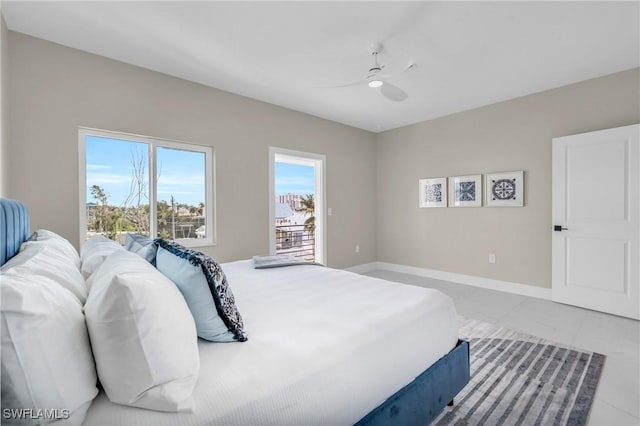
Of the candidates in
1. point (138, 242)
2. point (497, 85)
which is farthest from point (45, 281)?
point (497, 85)

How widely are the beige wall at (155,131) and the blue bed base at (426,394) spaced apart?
2.80m

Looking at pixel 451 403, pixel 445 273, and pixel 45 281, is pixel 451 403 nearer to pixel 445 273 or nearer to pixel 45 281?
pixel 45 281

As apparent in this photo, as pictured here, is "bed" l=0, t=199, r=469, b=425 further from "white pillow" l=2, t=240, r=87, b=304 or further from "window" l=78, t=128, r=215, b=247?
"window" l=78, t=128, r=215, b=247

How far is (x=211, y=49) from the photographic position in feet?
8.79

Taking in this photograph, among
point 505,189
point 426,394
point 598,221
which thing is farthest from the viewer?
point 505,189

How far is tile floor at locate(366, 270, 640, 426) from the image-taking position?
1718mm

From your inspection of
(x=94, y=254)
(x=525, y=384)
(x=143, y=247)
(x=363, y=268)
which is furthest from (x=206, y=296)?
(x=363, y=268)

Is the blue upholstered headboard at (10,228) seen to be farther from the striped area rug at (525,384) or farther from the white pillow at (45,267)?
the striped area rug at (525,384)

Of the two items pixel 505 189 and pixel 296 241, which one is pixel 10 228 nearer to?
pixel 296 241

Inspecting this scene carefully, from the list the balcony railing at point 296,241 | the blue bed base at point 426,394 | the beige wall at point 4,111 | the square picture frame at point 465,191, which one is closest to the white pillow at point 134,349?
the blue bed base at point 426,394

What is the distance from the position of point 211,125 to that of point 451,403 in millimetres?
3522

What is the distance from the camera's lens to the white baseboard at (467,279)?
379cm

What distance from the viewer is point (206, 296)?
1113mm

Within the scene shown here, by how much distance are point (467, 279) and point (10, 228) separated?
489 cm
